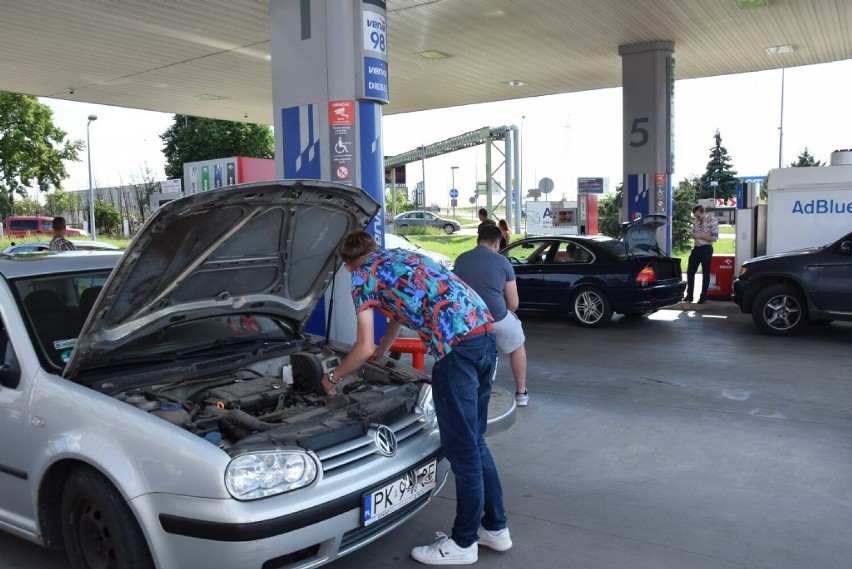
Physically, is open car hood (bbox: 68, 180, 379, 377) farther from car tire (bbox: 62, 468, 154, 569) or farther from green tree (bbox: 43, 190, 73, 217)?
green tree (bbox: 43, 190, 73, 217)

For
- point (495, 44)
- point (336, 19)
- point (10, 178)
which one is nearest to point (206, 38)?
point (495, 44)

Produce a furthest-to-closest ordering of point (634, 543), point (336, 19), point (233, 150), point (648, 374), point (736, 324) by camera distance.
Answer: point (233, 150) → point (736, 324) → point (648, 374) → point (336, 19) → point (634, 543)

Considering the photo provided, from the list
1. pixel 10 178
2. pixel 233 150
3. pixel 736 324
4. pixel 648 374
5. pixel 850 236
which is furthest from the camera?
pixel 233 150

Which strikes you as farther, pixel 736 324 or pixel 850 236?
pixel 736 324

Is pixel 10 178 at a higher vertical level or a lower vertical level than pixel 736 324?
higher

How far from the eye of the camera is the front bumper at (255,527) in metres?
2.79

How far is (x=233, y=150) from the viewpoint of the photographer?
43.9 metres

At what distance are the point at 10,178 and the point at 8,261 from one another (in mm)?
34004

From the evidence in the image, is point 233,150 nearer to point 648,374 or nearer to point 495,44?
point 495,44

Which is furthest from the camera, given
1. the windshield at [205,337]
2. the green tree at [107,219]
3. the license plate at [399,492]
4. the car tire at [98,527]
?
the green tree at [107,219]

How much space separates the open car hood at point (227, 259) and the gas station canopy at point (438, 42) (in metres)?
3.75

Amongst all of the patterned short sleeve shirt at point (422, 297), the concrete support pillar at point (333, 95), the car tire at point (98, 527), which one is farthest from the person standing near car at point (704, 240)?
the car tire at point (98, 527)

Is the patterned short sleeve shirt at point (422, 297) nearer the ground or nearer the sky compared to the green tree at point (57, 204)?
nearer the ground

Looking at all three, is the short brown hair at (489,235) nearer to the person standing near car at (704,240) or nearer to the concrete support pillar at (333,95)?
the concrete support pillar at (333,95)
